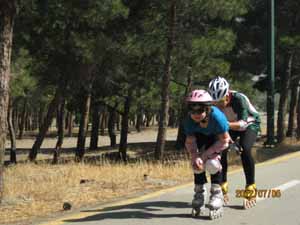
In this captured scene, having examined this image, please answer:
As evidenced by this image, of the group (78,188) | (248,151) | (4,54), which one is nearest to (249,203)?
(248,151)

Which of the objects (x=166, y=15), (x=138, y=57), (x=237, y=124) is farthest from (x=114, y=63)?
(x=237, y=124)

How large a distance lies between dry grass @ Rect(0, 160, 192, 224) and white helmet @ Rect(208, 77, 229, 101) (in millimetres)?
2463

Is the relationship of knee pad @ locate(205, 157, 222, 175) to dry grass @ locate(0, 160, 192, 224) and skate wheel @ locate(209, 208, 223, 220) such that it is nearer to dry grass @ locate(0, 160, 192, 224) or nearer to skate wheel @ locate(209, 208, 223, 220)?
skate wheel @ locate(209, 208, 223, 220)

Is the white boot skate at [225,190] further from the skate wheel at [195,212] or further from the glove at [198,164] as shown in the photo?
the glove at [198,164]

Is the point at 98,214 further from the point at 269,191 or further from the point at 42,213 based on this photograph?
the point at 269,191

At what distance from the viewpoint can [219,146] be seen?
6.56 metres

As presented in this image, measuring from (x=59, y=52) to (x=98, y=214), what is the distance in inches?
548

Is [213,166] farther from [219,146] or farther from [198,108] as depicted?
[198,108]

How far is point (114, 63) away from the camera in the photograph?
21.2 m

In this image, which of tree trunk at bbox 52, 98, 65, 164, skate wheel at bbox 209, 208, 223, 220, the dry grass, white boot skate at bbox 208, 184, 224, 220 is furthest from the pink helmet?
tree trunk at bbox 52, 98, 65, 164

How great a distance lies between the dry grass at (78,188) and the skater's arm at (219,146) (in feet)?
7.31

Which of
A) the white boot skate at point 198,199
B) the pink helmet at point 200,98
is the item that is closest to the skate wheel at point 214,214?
the white boot skate at point 198,199

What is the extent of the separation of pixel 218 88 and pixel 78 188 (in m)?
3.58

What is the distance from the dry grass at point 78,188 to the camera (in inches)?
308
